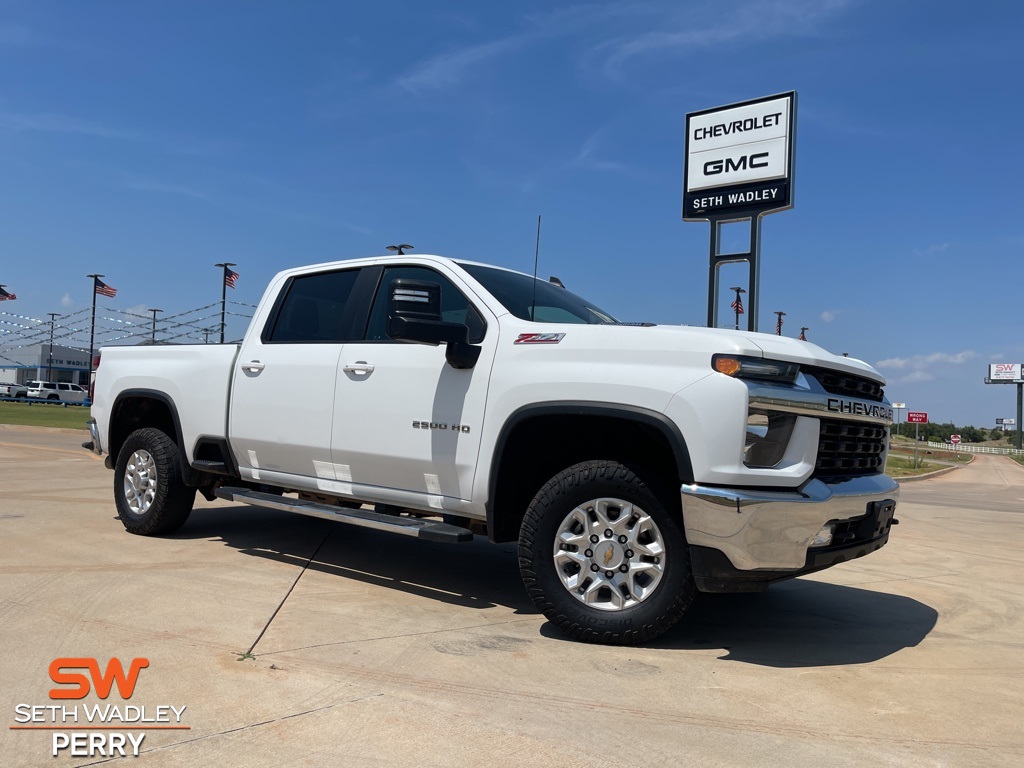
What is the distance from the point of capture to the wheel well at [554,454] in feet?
13.7

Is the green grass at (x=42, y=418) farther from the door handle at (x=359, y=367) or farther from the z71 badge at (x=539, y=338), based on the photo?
the z71 badge at (x=539, y=338)

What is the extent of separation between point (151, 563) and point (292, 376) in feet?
5.10

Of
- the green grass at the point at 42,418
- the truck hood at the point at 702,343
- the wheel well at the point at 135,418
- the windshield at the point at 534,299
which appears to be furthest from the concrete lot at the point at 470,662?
the green grass at the point at 42,418

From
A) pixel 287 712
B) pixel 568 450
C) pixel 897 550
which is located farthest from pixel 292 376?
pixel 897 550

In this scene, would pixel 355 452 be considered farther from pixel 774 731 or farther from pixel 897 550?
pixel 897 550

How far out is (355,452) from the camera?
16.8 ft

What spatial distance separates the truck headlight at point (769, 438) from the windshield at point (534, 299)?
1.32 metres

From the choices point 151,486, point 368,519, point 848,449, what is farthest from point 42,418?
point 848,449

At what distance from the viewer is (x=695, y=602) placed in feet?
17.1

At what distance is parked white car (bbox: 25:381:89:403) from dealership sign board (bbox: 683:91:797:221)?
2371 inches

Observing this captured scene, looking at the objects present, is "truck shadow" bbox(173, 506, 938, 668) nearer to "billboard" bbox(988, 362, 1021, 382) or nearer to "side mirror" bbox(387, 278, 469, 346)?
"side mirror" bbox(387, 278, 469, 346)

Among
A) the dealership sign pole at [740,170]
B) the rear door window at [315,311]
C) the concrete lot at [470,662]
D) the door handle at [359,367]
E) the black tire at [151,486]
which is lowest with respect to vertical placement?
the concrete lot at [470,662]

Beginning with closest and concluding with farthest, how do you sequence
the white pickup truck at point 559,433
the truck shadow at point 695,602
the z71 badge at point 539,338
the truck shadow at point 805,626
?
the white pickup truck at point 559,433
the truck shadow at point 805,626
the truck shadow at point 695,602
the z71 badge at point 539,338

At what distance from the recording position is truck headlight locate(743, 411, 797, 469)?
12.3 ft
